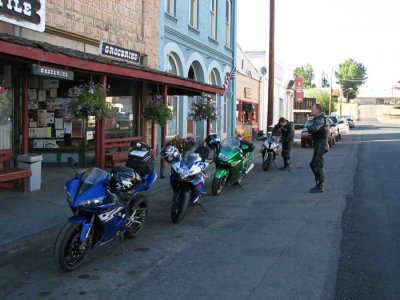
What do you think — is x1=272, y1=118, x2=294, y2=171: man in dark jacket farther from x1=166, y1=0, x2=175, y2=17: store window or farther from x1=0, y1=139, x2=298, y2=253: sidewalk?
x1=166, y1=0, x2=175, y2=17: store window

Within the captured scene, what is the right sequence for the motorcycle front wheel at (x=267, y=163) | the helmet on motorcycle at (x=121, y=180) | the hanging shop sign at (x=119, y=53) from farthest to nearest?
1. the motorcycle front wheel at (x=267, y=163)
2. the hanging shop sign at (x=119, y=53)
3. the helmet on motorcycle at (x=121, y=180)

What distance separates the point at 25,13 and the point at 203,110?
27.2 feet

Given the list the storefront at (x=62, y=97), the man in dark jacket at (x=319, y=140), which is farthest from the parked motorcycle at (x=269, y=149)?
the man in dark jacket at (x=319, y=140)

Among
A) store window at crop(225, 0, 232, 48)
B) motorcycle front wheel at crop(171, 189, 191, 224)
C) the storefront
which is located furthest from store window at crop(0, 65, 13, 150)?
store window at crop(225, 0, 232, 48)

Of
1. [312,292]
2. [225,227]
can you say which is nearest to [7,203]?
[225,227]

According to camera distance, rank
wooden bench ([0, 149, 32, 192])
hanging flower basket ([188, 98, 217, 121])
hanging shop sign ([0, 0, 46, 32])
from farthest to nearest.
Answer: hanging flower basket ([188, 98, 217, 121]) → hanging shop sign ([0, 0, 46, 32]) → wooden bench ([0, 149, 32, 192])

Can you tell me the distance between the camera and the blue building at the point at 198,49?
1838 cm

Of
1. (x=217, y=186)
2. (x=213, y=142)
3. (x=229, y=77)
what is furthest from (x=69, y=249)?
(x=229, y=77)

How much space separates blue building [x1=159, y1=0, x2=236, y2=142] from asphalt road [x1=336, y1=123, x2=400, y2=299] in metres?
9.01

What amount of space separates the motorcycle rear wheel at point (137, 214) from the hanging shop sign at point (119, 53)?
7350mm

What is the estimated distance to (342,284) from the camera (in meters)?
5.05

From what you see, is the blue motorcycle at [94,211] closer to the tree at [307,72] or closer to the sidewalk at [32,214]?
the sidewalk at [32,214]

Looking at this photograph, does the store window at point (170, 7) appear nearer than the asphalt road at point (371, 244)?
No

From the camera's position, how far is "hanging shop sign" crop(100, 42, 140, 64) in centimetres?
1352
